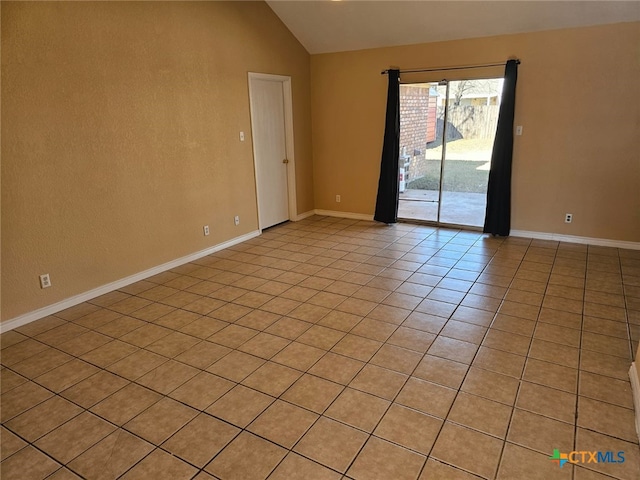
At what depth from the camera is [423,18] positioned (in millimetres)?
4660

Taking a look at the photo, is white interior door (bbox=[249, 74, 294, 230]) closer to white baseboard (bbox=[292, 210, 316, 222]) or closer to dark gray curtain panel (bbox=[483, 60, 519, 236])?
white baseboard (bbox=[292, 210, 316, 222])

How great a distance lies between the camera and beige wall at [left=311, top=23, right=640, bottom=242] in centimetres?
425

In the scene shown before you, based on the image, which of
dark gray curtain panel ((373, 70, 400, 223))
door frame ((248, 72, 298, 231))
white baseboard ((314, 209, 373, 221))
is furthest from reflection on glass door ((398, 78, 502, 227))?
door frame ((248, 72, 298, 231))

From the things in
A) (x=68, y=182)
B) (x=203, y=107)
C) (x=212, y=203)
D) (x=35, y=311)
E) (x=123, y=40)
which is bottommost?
(x=35, y=311)

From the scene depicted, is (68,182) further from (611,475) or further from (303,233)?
(611,475)

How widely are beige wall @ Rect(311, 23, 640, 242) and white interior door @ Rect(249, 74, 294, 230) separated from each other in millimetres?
1355

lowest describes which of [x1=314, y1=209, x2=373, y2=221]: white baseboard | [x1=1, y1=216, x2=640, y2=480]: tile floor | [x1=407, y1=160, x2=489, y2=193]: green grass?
[x1=1, y1=216, x2=640, y2=480]: tile floor

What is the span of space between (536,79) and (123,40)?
14.3 ft

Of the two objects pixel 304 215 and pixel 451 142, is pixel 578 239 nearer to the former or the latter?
pixel 451 142

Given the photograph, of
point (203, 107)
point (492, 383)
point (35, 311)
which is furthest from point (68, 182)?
point (492, 383)

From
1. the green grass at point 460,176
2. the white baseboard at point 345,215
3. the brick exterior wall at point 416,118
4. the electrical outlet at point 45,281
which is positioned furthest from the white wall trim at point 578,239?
the electrical outlet at point 45,281

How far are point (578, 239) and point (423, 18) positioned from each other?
125 inches

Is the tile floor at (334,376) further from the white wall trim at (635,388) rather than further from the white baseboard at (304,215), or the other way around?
the white baseboard at (304,215)

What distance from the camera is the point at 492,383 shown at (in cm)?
235
